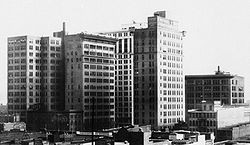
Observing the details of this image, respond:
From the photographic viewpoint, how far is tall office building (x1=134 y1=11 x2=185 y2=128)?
18838 centimetres

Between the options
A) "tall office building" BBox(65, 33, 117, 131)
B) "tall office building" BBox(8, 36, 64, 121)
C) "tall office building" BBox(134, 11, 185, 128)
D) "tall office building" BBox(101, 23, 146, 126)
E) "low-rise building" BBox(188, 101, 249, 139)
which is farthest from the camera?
"tall office building" BBox(101, 23, 146, 126)

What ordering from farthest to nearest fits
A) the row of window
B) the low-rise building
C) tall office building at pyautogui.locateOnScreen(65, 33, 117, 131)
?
the row of window → the low-rise building → tall office building at pyautogui.locateOnScreen(65, 33, 117, 131)

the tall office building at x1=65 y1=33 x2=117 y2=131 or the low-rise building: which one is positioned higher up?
the tall office building at x1=65 y1=33 x2=117 y2=131

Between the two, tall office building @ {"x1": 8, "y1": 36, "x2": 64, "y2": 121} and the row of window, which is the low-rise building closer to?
the row of window

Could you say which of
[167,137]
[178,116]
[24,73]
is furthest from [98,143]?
[178,116]

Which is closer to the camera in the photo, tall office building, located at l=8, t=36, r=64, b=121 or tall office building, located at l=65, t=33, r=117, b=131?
tall office building, located at l=65, t=33, r=117, b=131

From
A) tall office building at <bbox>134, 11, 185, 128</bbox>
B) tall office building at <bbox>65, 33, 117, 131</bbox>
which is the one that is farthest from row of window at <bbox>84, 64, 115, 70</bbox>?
tall office building at <bbox>134, 11, 185, 128</bbox>

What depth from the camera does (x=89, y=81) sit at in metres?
179

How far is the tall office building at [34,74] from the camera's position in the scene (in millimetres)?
179000

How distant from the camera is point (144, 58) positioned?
192375mm

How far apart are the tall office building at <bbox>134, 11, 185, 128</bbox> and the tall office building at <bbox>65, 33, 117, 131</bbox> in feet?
37.5

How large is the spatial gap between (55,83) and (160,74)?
42.5 meters

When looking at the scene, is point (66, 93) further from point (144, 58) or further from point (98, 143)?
point (98, 143)

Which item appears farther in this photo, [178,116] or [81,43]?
[178,116]
